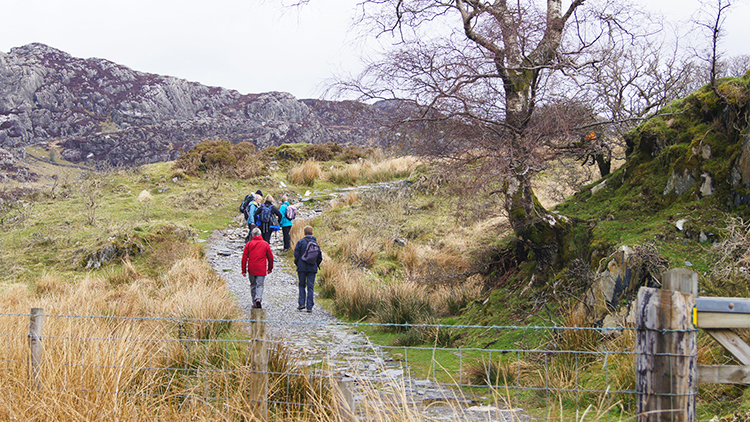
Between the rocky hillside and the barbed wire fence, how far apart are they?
4701 centimetres

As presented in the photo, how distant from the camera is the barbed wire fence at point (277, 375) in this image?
338 cm

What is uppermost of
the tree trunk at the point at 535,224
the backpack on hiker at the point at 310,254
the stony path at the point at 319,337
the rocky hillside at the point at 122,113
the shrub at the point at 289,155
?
the rocky hillside at the point at 122,113

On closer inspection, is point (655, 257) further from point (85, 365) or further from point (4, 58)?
point (4, 58)

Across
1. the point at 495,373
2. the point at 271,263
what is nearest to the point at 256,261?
the point at 271,263

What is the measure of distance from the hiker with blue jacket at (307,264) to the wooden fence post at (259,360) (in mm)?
5721

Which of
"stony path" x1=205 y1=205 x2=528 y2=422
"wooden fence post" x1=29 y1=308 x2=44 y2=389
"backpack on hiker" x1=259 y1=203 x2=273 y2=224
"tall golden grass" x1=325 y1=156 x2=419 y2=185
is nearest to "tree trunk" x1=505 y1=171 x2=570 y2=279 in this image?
"stony path" x1=205 y1=205 x2=528 y2=422

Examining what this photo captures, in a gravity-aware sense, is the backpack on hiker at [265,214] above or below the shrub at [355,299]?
above

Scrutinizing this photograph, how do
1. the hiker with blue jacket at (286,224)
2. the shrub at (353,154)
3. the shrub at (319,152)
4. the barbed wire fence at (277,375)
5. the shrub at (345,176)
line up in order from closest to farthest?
1. the barbed wire fence at (277,375)
2. the hiker with blue jacket at (286,224)
3. the shrub at (345,176)
4. the shrub at (319,152)
5. the shrub at (353,154)

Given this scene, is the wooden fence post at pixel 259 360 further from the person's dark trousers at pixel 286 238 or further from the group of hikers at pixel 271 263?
the person's dark trousers at pixel 286 238

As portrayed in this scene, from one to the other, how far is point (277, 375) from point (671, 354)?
9.63ft

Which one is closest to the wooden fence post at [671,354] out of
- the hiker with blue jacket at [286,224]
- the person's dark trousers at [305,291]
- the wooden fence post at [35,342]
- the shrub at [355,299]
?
the wooden fence post at [35,342]

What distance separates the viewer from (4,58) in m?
69.2

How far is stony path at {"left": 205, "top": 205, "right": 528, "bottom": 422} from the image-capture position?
393cm

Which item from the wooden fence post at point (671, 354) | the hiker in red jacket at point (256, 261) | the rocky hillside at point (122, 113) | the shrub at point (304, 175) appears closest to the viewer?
the wooden fence post at point (671, 354)
